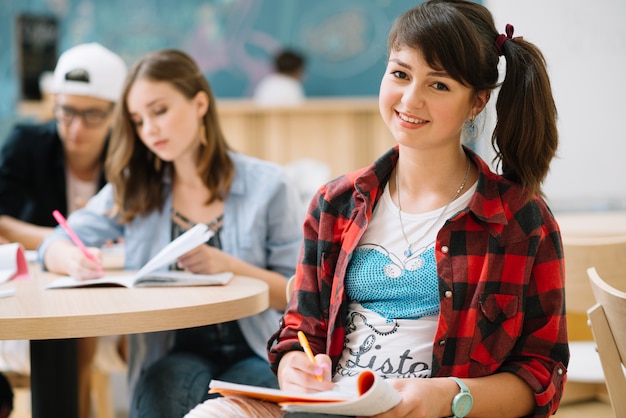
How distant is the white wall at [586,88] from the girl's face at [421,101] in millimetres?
2874

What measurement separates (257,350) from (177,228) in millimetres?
412

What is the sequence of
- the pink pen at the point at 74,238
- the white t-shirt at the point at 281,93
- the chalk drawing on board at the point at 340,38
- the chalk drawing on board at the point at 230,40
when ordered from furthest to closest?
the chalk drawing on board at the point at 230,40 < the chalk drawing on board at the point at 340,38 < the white t-shirt at the point at 281,93 < the pink pen at the point at 74,238

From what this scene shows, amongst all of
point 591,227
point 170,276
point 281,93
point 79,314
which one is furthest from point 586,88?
point 79,314

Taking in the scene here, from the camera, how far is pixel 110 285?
1.83m

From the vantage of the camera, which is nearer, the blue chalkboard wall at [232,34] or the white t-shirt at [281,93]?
the white t-shirt at [281,93]

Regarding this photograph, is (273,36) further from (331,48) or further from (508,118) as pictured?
(508,118)

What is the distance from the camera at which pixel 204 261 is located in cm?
191

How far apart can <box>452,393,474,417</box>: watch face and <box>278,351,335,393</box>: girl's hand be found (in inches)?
7.7

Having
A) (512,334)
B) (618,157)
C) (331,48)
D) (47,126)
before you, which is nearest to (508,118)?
(512,334)

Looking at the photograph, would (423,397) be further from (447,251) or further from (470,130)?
(470,130)

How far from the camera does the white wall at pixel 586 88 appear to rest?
4.11m

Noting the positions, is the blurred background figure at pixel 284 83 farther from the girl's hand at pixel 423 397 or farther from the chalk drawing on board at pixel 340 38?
the girl's hand at pixel 423 397

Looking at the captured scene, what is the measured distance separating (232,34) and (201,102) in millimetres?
4471

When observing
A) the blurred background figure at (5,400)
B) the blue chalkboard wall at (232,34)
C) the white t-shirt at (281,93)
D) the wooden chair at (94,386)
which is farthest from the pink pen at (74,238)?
the blue chalkboard wall at (232,34)
